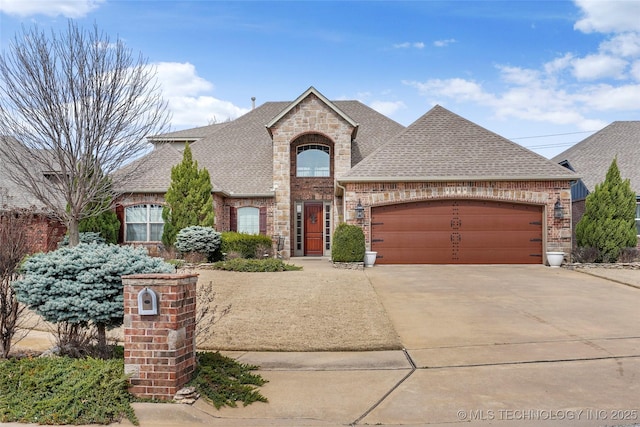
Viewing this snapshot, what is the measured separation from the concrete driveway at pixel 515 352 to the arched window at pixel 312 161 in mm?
9758

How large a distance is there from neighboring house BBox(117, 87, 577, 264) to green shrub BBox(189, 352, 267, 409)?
11.2 meters

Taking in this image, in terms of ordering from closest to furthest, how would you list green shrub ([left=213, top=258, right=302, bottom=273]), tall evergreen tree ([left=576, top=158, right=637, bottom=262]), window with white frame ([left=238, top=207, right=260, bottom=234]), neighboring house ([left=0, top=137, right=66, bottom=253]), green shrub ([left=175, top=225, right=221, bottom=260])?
1. green shrub ([left=213, top=258, right=302, bottom=273])
2. green shrub ([left=175, top=225, right=221, bottom=260])
3. tall evergreen tree ([left=576, top=158, right=637, bottom=262])
4. neighboring house ([left=0, top=137, right=66, bottom=253])
5. window with white frame ([left=238, top=207, right=260, bottom=234])

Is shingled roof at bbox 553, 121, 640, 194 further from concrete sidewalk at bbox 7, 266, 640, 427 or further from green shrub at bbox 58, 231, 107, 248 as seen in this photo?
green shrub at bbox 58, 231, 107, 248

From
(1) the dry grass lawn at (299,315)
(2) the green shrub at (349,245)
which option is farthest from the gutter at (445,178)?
(1) the dry grass lawn at (299,315)

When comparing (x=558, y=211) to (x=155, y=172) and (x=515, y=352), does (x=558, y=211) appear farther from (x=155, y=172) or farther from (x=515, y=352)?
(x=155, y=172)

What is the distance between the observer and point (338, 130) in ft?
69.5

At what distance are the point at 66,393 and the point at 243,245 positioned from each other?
12.6 meters

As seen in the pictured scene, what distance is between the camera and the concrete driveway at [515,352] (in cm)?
473

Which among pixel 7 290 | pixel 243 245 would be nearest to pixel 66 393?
pixel 7 290

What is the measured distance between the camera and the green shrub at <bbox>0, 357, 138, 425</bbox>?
15.4 feet

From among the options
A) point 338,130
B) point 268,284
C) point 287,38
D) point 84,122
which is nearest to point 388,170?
point 338,130

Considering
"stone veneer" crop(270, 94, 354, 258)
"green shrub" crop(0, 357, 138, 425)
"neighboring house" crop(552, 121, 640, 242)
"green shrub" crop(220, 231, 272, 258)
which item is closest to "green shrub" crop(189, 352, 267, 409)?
"green shrub" crop(0, 357, 138, 425)

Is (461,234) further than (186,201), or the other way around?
(186,201)

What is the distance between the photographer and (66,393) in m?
4.93
